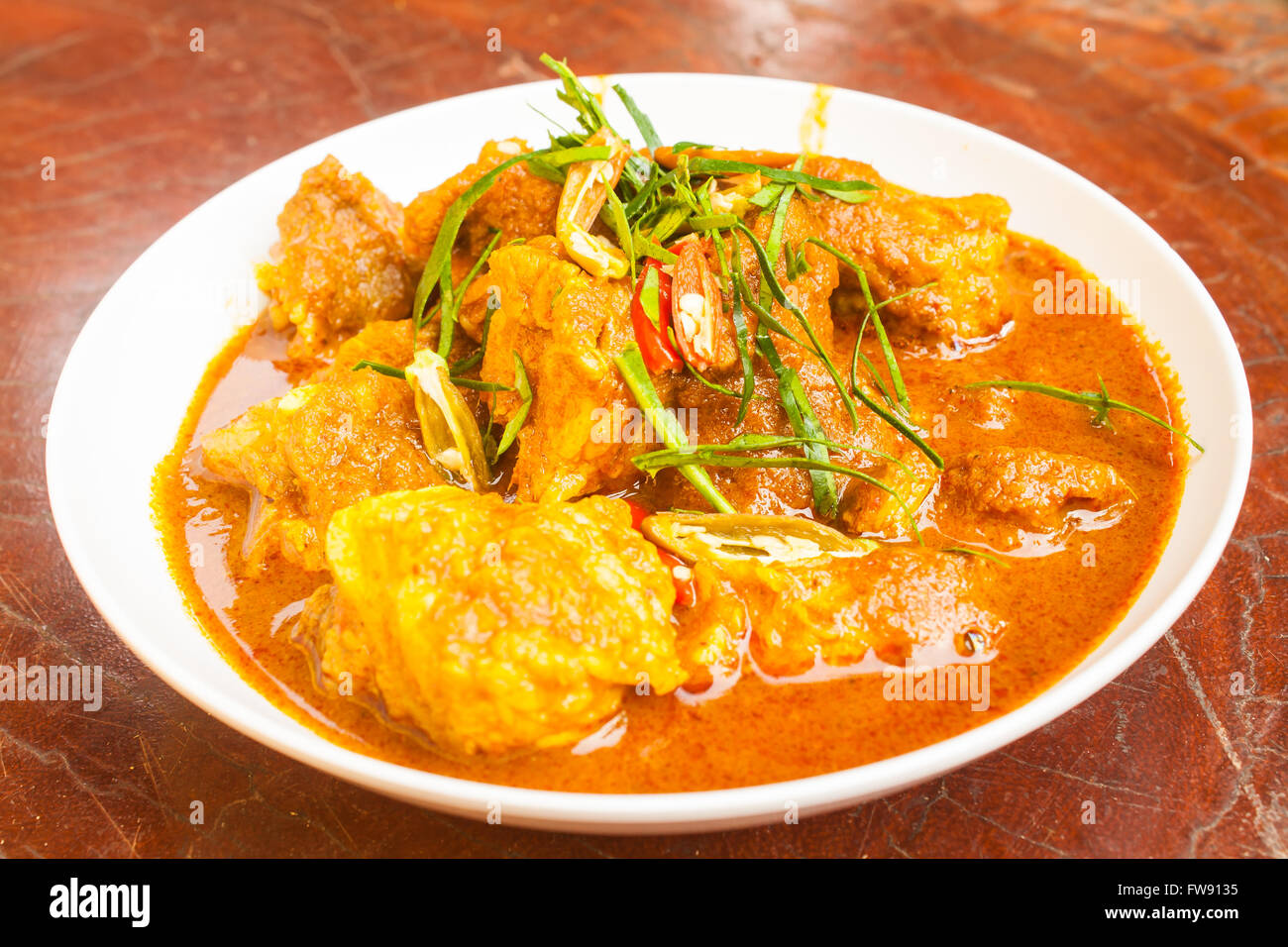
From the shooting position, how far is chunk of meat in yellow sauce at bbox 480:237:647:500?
8.62ft

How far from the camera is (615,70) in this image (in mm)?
4840

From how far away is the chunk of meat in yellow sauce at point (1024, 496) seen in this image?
8.68ft

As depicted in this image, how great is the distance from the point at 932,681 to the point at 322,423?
5.57ft

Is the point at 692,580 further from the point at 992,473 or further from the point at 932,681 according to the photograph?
the point at 992,473

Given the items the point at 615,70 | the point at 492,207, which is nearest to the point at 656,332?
the point at 492,207

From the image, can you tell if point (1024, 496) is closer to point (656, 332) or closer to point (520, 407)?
point (656, 332)

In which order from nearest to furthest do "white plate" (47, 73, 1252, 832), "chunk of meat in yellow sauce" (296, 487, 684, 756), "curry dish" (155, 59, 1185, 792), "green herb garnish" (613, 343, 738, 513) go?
"white plate" (47, 73, 1252, 832), "chunk of meat in yellow sauce" (296, 487, 684, 756), "curry dish" (155, 59, 1185, 792), "green herb garnish" (613, 343, 738, 513)

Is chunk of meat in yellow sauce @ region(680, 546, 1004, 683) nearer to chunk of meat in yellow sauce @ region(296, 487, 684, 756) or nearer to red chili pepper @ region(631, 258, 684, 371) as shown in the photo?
chunk of meat in yellow sauce @ region(296, 487, 684, 756)

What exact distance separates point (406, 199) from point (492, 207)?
2.52ft

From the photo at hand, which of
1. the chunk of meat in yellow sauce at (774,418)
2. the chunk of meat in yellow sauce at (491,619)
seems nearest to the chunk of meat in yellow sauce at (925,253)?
the chunk of meat in yellow sauce at (774,418)

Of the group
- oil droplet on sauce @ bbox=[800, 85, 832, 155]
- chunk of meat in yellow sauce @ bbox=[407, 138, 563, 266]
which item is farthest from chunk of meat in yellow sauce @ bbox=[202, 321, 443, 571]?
oil droplet on sauce @ bbox=[800, 85, 832, 155]

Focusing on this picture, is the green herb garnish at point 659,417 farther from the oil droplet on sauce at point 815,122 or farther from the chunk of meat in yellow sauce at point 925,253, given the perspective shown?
the oil droplet on sauce at point 815,122

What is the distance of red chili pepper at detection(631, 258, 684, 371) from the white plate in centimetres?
120
